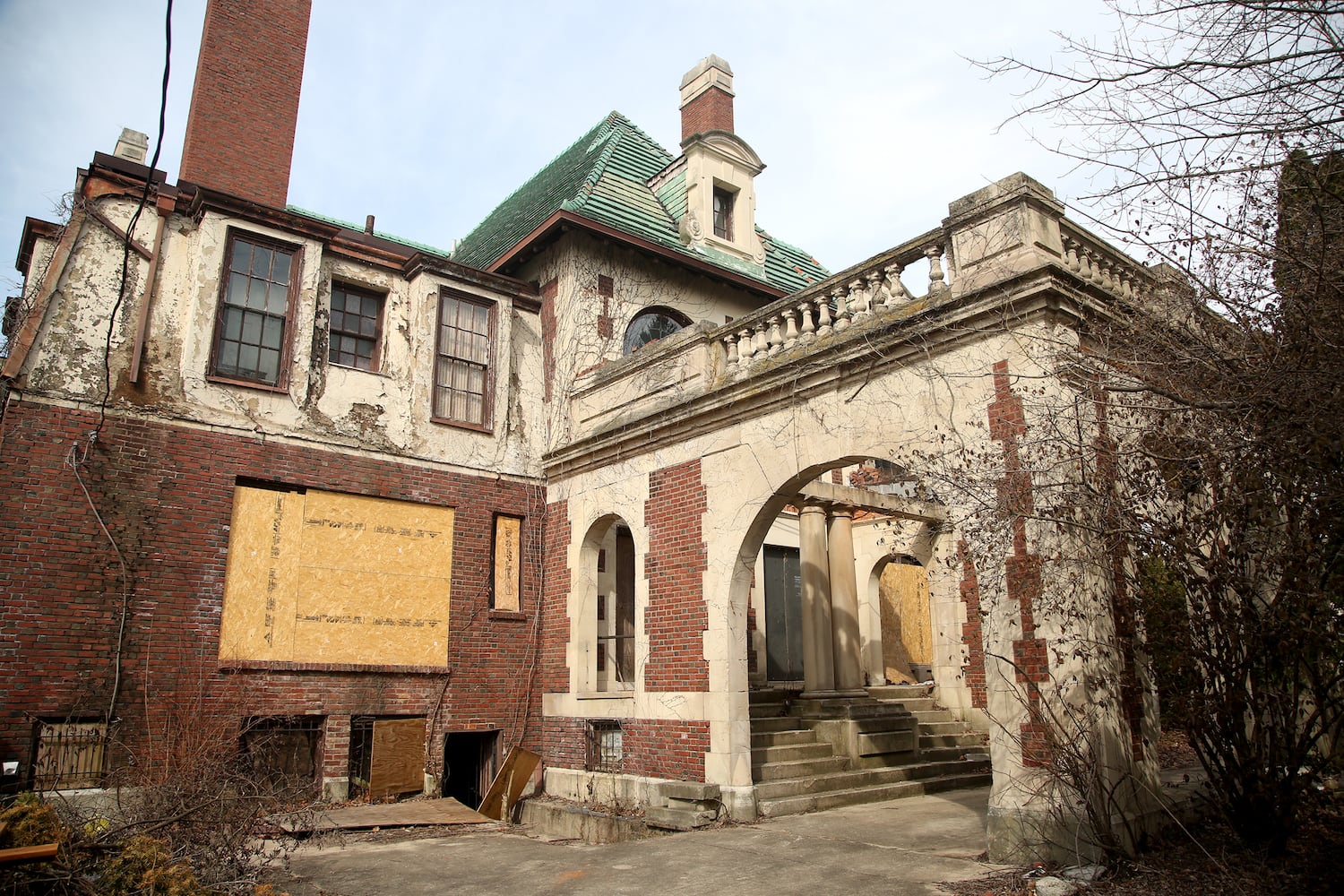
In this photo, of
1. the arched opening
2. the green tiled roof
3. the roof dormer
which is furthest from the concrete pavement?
the roof dormer

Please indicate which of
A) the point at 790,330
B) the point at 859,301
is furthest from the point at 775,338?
the point at 859,301

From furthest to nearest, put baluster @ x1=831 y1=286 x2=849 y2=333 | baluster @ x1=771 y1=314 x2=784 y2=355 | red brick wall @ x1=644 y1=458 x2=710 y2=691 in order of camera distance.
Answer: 1. red brick wall @ x1=644 y1=458 x2=710 y2=691
2. baluster @ x1=771 y1=314 x2=784 y2=355
3. baluster @ x1=831 y1=286 x2=849 y2=333

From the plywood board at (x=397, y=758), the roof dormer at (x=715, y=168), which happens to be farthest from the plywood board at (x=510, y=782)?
the roof dormer at (x=715, y=168)

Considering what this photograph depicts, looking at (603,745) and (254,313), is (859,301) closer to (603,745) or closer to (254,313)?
(603,745)

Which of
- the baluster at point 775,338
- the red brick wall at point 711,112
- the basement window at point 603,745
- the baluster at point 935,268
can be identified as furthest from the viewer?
the red brick wall at point 711,112

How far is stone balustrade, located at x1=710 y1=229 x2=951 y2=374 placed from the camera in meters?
8.59

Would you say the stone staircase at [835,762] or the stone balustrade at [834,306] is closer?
the stone balustrade at [834,306]

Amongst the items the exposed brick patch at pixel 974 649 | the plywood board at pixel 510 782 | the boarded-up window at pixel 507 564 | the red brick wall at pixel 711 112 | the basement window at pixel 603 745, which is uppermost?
the red brick wall at pixel 711 112

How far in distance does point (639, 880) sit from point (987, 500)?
4.11 metres

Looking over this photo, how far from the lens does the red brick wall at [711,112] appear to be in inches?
646

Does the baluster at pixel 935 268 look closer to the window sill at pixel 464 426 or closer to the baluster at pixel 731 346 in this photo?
the baluster at pixel 731 346

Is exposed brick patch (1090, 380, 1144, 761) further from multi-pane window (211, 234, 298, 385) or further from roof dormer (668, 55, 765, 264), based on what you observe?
roof dormer (668, 55, 765, 264)

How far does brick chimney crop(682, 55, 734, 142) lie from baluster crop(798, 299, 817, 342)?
7564 mm

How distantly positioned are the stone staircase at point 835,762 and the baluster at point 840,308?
4.82 meters
